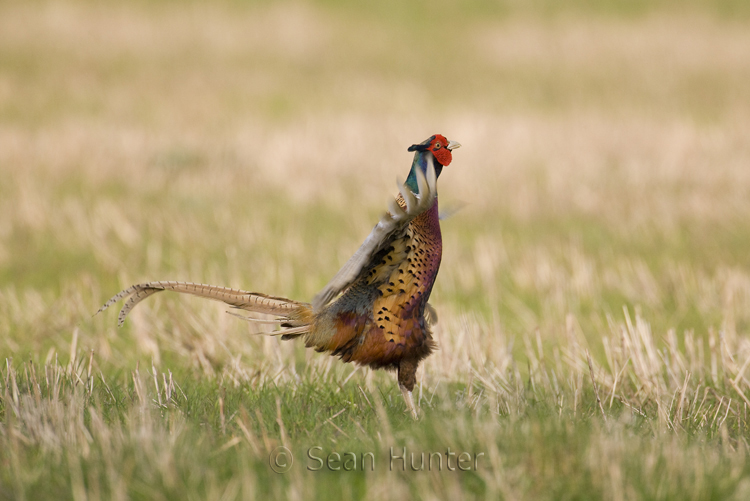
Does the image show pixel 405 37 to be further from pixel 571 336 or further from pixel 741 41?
pixel 571 336

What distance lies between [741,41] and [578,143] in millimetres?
12668

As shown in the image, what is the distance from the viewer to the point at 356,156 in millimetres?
11875

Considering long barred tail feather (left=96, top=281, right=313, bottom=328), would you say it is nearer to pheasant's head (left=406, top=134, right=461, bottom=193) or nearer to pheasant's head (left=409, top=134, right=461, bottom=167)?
pheasant's head (left=406, top=134, right=461, bottom=193)

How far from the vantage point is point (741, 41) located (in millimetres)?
22359

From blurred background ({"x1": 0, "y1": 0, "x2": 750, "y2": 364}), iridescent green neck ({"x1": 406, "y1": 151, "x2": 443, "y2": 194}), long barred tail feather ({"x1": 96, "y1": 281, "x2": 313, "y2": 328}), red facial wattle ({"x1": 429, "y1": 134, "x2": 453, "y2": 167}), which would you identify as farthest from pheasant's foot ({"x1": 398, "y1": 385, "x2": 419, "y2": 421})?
blurred background ({"x1": 0, "y1": 0, "x2": 750, "y2": 364})

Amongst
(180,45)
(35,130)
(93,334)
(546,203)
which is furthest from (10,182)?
(180,45)

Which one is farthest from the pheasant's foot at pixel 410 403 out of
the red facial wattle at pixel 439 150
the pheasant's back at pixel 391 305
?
the red facial wattle at pixel 439 150

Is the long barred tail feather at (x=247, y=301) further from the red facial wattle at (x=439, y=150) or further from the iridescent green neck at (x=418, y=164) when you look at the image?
the red facial wattle at (x=439, y=150)

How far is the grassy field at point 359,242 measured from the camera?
7.66 feet

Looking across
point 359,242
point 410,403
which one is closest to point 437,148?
point 410,403

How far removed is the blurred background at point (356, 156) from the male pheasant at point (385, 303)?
42.0 inches

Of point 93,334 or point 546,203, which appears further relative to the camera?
point 546,203

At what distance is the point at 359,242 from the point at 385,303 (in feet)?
16.5

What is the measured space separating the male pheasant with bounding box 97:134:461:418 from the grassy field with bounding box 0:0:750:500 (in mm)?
244
